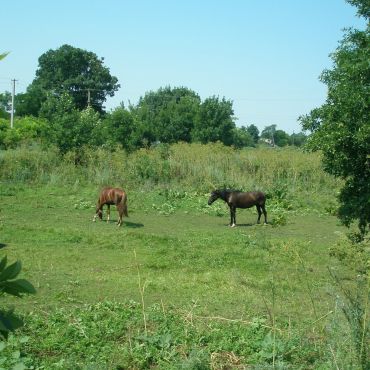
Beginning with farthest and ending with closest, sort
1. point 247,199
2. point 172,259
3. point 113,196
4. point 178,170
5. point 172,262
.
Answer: point 178,170 → point 247,199 → point 113,196 → point 172,259 → point 172,262

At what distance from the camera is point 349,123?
11398mm

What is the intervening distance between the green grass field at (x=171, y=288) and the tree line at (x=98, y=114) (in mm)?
7347

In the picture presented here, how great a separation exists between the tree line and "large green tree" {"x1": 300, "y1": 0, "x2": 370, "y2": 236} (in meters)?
13.7

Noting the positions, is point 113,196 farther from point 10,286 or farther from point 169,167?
point 10,286

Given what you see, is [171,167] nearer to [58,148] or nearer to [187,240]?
[58,148]

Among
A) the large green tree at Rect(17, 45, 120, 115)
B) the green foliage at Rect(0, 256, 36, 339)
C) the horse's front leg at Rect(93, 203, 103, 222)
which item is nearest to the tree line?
the large green tree at Rect(17, 45, 120, 115)

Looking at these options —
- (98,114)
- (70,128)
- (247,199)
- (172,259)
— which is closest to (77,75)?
(98,114)

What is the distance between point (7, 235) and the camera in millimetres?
15664

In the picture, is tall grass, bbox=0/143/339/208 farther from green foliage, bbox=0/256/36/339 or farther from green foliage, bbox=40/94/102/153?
green foliage, bbox=0/256/36/339

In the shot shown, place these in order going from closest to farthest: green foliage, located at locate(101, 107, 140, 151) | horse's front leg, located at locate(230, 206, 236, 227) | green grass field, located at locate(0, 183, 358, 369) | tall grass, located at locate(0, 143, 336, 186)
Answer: green grass field, located at locate(0, 183, 358, 369) → horse's front leg, located at locate(230, 206, 236, 227) → tall grass, located at locate(0, 143, 336, 186) → green foliage, located at locate(101, 107, 140, 151)

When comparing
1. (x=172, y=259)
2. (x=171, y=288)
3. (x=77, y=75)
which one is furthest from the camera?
(x=77, y=75)

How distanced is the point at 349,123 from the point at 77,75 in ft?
211

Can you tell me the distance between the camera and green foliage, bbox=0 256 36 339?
2.34 m

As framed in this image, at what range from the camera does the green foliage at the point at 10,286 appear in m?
2.34
